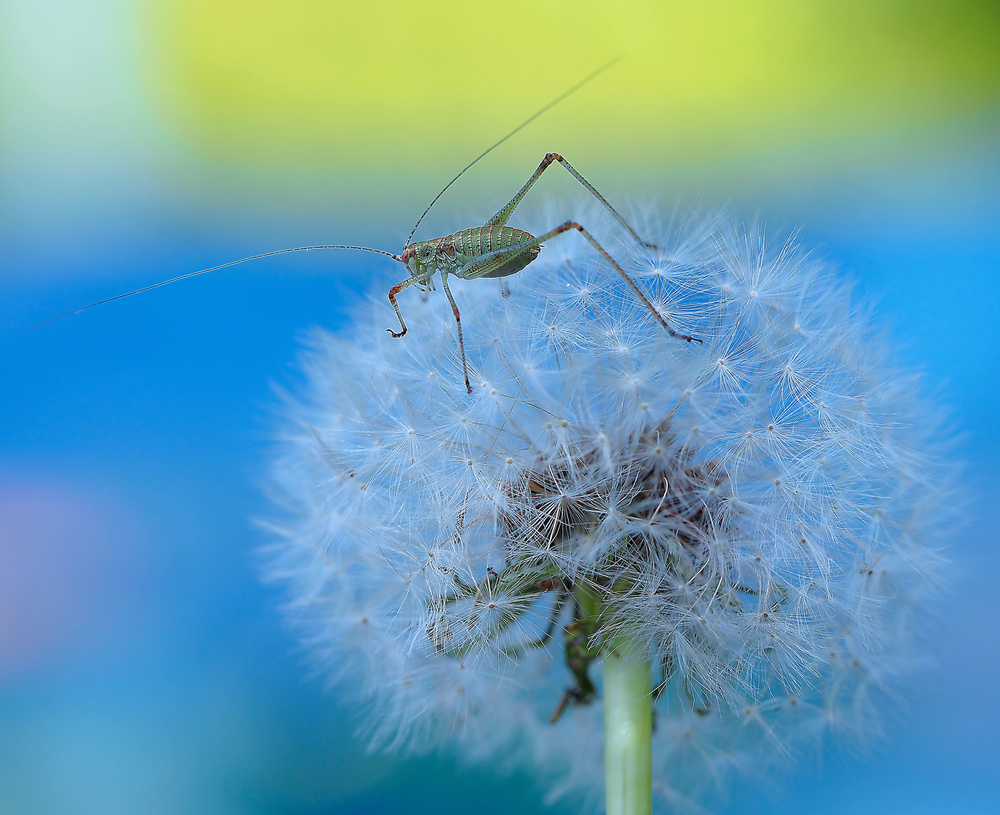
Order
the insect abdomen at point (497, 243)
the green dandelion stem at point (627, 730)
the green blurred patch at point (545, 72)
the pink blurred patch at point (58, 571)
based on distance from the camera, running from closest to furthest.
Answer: the green dandelion stem at point (627, 730)
the insect abdomen at point (497, 243)
the pink blurred patch at point (58, 571)
the green blurred patch at point (545, 72)

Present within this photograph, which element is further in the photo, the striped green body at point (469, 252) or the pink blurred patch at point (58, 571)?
the pink blurred patch at point (58, 571)

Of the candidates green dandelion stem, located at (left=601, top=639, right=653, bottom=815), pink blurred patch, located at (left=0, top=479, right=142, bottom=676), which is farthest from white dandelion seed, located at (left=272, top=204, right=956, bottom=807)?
pink blurred patch, located at (left=0, top=479, right=142, bottom=676)

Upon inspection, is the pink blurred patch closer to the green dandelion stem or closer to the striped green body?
the striped green body

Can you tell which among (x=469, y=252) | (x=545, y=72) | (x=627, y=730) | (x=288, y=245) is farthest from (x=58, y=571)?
(x=545, y=72)

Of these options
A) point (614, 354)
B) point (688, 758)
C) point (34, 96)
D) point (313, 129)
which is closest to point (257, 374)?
point (313, 129)

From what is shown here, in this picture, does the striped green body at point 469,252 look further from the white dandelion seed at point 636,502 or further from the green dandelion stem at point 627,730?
the green dandelion stem at point 627,730

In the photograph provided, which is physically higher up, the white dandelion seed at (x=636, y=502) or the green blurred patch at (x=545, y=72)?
the green blurred patch at (x=545, y=72)

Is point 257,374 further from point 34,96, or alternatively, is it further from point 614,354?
point 614,354

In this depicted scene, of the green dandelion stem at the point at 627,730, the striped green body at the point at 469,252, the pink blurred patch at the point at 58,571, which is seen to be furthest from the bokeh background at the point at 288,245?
the green dandelion stem at the point at 627,730
